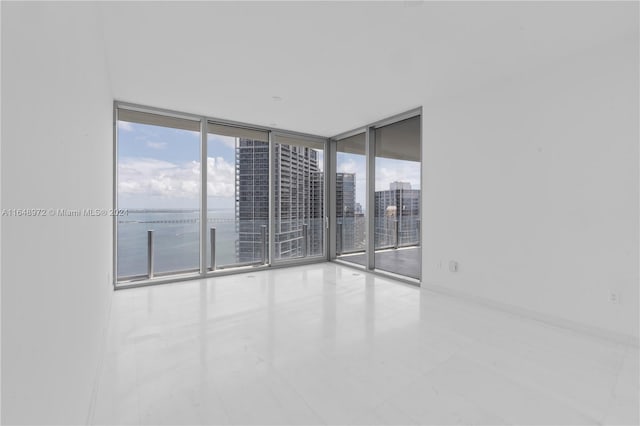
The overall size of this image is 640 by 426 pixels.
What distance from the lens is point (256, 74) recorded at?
3.34 m

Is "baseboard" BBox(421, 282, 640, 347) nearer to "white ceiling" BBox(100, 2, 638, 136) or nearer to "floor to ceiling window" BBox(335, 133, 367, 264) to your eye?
"floor to ceiling window" BBox(335, 133, 367, 264)

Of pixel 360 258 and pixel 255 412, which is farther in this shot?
pixel 360 258

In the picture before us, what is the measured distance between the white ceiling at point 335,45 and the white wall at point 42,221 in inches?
50.8

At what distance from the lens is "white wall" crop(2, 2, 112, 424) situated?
2.08 ft

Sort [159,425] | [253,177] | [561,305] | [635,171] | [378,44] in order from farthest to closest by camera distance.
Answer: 1. [253,177]
2. [561,305]
3. [378,44]
4. [635,171]
5. [159,425]

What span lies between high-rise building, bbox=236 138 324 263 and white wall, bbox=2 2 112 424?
4.00 metres

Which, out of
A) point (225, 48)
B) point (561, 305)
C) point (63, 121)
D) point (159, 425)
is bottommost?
point (159, 425)

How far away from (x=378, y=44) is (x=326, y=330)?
273 cm

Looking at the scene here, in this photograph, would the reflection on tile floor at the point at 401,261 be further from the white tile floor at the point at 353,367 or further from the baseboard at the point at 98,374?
the baseboard at the point at 98,374

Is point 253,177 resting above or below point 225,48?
below

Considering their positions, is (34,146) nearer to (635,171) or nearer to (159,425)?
(159,425)

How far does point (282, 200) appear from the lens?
5.90 metres

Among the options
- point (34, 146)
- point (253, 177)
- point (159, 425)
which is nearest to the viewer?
point (34, 146)

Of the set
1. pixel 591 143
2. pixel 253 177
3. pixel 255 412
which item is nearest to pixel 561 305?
pixel 591 143
